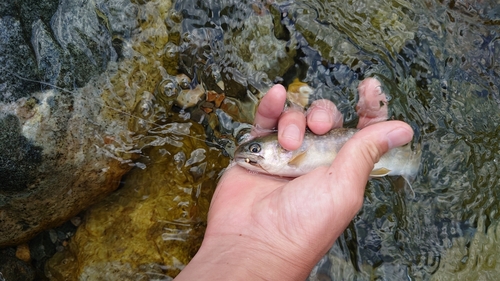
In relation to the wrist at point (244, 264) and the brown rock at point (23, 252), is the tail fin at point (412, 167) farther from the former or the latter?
the brown rock at point (23, 252)

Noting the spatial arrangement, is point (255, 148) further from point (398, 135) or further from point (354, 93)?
point (354, 93)

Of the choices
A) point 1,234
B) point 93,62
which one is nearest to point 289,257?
point 93,62

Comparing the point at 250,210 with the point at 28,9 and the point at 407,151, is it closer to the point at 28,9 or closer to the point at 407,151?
the point at 407,151

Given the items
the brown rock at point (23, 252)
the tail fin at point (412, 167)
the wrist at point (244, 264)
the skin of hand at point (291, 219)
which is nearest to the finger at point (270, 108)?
the skin of hand at point (291, 219)

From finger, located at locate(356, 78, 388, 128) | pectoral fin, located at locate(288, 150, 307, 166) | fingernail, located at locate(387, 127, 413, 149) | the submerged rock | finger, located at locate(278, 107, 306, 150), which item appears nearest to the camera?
fingernail, located at locate(387, 127, 413, 149)

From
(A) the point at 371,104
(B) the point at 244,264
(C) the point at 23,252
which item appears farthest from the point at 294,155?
(C) the point at 23,252

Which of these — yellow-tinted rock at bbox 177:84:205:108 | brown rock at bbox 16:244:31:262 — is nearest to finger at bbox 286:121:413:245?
yellow-tinted rock at bbox 177:84:205:108

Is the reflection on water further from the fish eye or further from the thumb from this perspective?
the thumb
